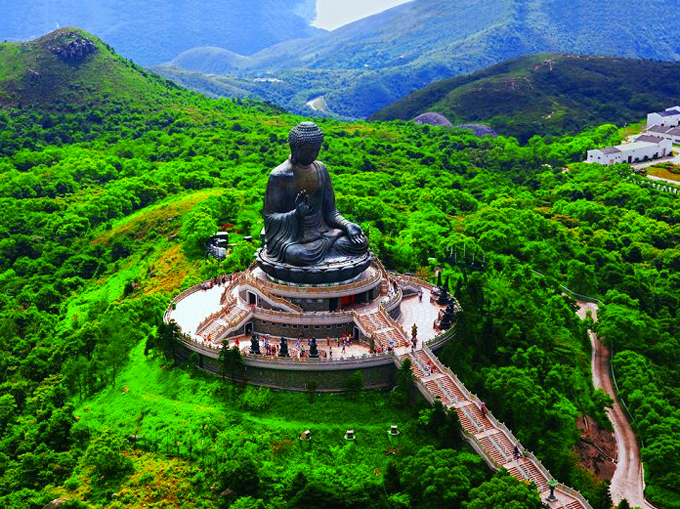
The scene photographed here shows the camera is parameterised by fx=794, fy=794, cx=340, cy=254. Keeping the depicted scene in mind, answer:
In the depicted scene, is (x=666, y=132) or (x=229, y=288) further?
(x=666, y=132)

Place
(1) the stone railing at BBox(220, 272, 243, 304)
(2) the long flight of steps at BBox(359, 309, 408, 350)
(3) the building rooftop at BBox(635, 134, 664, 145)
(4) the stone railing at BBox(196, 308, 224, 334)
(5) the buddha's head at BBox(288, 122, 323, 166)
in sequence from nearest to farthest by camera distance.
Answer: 1. (2) the long flight of steps at BBox(359, 309, 408, 350)
2. (4) the stone railing at BBox(196, 308, 224, 334)
3. (5) the buddha's head at BBox(288, 122, 323, 166)
4. (1) the stone railing at BBox(220, 272, 243, 304)
5. (3) the building rooftop at BBox(635, 134, 664, 145)

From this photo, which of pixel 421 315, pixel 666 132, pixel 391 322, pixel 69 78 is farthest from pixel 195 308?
pixel 69 78

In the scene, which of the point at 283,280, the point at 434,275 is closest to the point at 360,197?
the point at 434,275

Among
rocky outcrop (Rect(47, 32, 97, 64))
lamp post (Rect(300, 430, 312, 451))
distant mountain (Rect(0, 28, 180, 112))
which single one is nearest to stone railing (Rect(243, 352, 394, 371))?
lamp post (Rect(300, 430, 312, 451))

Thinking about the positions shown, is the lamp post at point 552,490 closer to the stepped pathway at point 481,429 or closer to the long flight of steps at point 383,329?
the stepped pathway at point 481,429

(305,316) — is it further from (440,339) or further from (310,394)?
(440,339)

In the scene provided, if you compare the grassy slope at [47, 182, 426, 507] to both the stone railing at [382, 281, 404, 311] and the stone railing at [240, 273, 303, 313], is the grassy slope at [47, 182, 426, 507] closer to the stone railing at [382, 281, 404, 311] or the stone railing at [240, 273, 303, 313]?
the stone railing at [240, 273, 303, 313]
